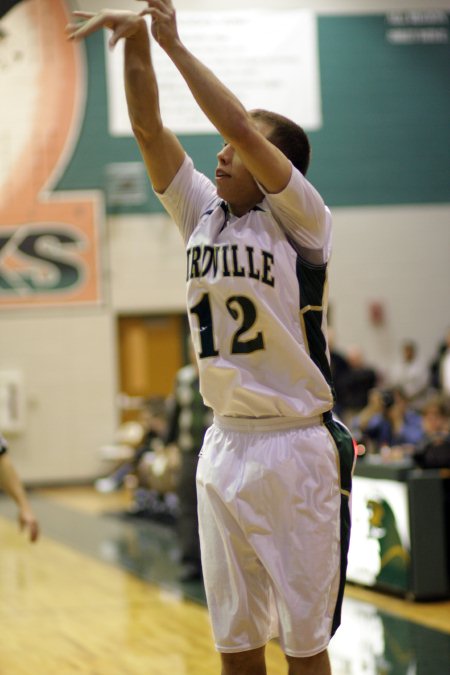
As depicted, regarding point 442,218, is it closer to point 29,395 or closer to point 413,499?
point 29,395

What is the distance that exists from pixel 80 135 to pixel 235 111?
14.4m

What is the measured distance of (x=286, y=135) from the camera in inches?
114

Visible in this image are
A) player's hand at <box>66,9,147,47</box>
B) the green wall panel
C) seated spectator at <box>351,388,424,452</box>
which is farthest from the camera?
the green wall panel

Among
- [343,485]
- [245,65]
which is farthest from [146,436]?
[343,485]

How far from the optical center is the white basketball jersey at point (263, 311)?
2.81 metres

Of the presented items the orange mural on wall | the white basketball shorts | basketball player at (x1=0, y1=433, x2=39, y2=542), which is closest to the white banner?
the orange mural on wall

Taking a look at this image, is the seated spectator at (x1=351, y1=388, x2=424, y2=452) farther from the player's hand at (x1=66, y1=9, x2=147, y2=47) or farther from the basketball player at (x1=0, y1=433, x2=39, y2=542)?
the player's hand at (x1=66, y1=9, x2=147, y2=47)

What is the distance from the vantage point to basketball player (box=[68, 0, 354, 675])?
110 inches

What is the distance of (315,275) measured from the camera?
2.88m

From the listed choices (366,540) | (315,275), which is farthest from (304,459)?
(366,540)

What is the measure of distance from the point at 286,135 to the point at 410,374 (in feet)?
45.0

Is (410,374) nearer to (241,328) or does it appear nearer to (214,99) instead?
(241,328)

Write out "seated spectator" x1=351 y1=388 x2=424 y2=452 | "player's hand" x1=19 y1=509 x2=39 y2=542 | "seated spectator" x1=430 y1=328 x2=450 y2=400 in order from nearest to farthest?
"player's hand" x1=19 y1=509 x2=39 y2=542
"seated spectator" x1=351 y1=388 x2=424 y2=452
"seated spectator" x1=430 y1=328 x2=450 y2=400

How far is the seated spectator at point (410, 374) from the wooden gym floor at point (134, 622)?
6675mm
